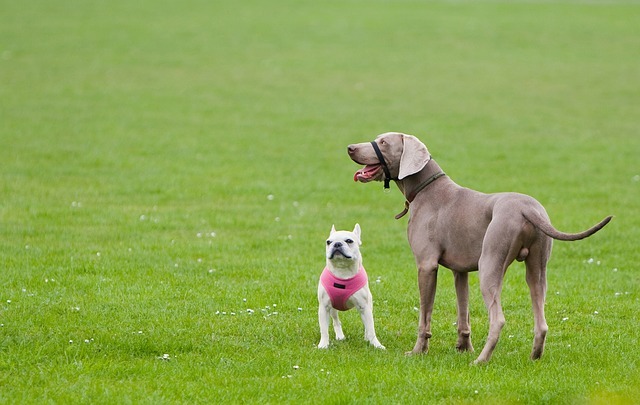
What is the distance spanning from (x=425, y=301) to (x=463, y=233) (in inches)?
32.0

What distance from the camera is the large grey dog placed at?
9297 mm

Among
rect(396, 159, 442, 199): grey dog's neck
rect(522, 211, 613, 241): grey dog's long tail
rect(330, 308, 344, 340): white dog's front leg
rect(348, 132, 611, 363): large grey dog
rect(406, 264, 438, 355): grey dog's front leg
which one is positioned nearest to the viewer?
rect(522, 211, 613, 241): grey dog's long tail

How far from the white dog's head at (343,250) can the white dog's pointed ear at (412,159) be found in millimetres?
840

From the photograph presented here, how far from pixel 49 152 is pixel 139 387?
48.7 ft

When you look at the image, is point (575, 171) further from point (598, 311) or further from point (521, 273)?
point (598, 311)

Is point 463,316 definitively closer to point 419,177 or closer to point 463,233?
point 463,233

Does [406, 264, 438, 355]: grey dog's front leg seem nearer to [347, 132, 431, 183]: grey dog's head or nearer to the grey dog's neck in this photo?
the grey dog's neck

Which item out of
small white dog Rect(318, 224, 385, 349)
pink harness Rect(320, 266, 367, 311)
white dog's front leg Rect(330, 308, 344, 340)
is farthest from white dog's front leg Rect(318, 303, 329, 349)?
white dog's front leg Rect(330, 308, 344, 340)

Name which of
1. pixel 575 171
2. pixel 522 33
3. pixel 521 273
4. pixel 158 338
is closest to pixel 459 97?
pixel 575 171

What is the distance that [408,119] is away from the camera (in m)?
28.7

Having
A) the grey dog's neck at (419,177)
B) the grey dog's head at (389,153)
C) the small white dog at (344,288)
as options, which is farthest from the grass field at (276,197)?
the grey dog's head at (389,153)

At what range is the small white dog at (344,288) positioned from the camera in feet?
33.8

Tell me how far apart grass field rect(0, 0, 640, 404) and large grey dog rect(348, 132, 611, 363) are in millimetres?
570

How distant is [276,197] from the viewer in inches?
751
